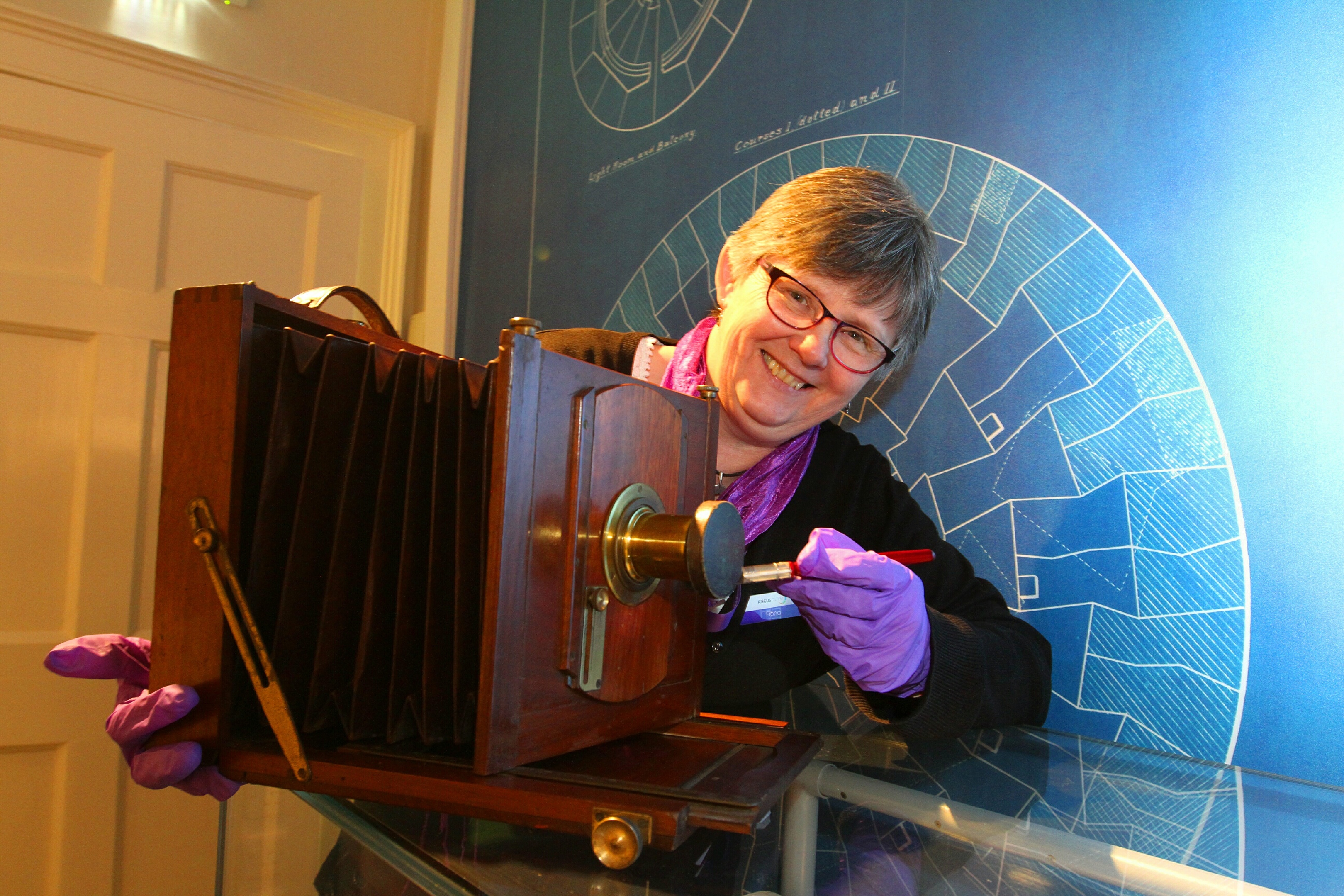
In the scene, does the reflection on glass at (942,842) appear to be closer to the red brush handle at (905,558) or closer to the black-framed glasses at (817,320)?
the red brush handle at (905,558)

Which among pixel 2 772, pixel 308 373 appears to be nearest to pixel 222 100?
pixel 2 772

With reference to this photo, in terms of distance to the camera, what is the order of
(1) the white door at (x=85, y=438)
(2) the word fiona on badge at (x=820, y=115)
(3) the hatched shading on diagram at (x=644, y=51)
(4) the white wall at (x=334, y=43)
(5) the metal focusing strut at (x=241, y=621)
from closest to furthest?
(5) the metal focusing strut at (x=241, y=621) < (2) the word fiona on badge at (x=820, y=115) < (3) the hatched shading on diagram at (x=644, y=51) < (1) the white door at (x=85, y=438) < (4) the white wall at (x=334, y=43)

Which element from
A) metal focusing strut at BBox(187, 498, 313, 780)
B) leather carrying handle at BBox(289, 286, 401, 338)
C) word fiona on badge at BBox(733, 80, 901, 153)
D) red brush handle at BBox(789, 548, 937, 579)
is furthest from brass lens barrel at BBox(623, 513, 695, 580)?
word fiona on badge at BBox(733, 80, 901, 153)

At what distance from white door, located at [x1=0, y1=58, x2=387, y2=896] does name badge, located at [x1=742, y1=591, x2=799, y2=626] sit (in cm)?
184

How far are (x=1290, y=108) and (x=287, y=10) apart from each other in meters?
2.50

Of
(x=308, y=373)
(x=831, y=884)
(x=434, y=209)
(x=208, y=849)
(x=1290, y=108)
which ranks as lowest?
(x=208, y=849)

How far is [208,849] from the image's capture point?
227 centimetres

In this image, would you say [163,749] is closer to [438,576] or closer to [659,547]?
[438,576]

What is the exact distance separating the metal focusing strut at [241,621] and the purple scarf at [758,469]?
643 mm

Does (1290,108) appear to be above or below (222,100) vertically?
below

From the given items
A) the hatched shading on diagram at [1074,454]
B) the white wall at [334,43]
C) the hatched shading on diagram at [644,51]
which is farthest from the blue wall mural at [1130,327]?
the white wall at [334,43]

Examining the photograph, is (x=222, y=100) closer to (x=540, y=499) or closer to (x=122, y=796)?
(x=122, y=796)

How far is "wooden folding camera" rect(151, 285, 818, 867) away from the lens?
633mm

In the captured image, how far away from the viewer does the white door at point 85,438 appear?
2080 mm
